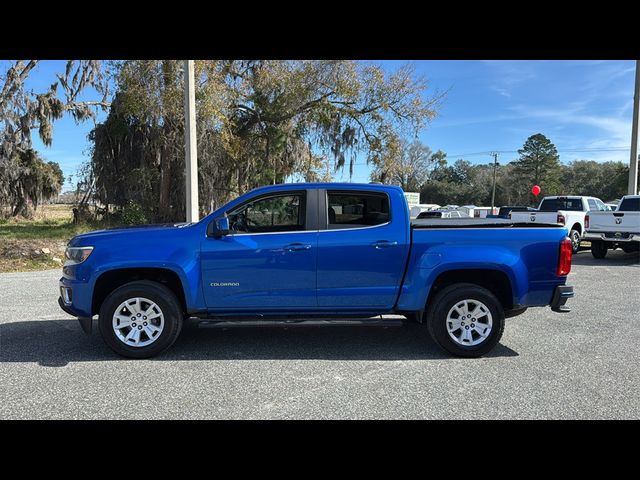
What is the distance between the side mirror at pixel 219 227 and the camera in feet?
15.9

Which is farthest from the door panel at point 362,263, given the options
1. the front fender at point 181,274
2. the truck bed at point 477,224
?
the front fender at point 181,274

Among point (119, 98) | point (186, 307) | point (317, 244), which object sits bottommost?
point (186, 307)

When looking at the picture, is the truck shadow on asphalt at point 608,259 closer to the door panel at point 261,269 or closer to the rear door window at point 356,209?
the rear door window at point 356,209

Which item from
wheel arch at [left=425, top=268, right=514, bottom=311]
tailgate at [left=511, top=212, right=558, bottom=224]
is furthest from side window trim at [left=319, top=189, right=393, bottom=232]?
tailgate at [left=511, top=212, right=558, bottom=224]

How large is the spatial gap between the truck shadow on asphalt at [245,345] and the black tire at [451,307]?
180 millimetres

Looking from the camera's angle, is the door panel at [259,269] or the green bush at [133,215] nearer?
the door panel at [259,269]

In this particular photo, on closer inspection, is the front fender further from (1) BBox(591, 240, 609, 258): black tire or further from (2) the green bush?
(2) the green bush

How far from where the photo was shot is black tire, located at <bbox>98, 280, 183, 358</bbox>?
4.83m

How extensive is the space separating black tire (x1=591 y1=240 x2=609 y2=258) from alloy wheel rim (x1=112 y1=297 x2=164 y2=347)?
44.0 ft

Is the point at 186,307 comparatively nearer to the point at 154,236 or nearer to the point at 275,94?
the point at 154,236

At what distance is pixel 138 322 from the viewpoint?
4898mm
